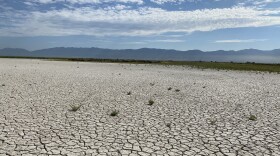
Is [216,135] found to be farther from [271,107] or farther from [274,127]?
[271,107]

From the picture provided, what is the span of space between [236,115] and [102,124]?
5.86 meters

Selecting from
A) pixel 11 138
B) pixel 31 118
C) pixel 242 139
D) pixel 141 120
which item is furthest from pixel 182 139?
pixel 31 118

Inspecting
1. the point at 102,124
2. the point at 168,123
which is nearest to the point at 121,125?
the point at 102,124

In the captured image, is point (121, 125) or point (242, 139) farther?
point (121, 125)

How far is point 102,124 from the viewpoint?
389 inches

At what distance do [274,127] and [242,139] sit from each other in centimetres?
227

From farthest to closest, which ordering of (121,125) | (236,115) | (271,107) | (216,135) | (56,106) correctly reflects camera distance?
1. (271,107)
2. (56,106)
3. (236,115)
4. (121,125)
5. (216,135)

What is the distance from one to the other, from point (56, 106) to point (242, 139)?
821 cm

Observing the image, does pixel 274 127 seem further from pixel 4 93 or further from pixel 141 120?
pixel 4 93

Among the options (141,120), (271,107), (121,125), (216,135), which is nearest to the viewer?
(216,135)

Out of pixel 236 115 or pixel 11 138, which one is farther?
pixel 236 115

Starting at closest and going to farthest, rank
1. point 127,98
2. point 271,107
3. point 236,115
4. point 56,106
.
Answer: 1. point 236,115
2. point 56,106
3. point 271,107
4. point 127,98

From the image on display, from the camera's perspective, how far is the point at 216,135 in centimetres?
889

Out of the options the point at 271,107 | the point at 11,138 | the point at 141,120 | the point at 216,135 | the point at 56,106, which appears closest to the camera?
the point at 11,138
